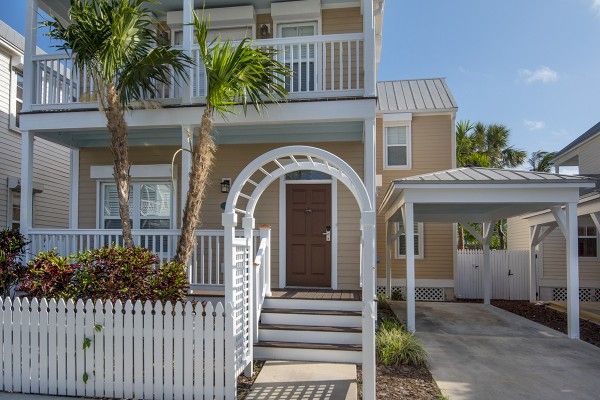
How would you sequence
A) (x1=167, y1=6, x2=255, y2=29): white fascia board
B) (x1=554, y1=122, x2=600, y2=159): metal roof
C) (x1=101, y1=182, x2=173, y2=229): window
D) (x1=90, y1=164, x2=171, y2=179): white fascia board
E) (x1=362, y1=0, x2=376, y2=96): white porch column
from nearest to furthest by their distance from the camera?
(x1=362, y1=0, x2=376, y2=96): white porch column
(x1=167, y1=6, x2=255, y2=29): white fascia board
(x1=90, y1=164, x2=171, y2=179): white fascia board
(x1=101, y1=182, x2=173, y2=229): window
(x1=554, y1=122, x2=600, y2=159): metal roof

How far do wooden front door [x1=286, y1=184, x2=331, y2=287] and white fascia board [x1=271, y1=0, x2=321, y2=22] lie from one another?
337 cm

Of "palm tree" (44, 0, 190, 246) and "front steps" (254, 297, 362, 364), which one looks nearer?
"front steps" (254, 297, 362, 364)

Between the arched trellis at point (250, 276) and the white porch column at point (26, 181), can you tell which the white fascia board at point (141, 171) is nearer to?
the white porch column at point (26, 181)

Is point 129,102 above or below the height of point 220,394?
above

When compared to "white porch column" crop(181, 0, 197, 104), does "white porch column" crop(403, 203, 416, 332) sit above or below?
below

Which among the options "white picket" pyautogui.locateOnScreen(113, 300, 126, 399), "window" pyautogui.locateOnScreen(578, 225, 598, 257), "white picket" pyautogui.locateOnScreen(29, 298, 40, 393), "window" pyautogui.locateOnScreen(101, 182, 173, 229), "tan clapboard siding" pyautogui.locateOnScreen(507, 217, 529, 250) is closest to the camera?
"white picket" pyautogui.locateOnScreen(113, 300, 126, 399)

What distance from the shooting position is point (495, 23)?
1514cm

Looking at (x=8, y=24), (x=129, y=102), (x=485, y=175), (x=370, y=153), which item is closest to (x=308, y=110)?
(x=370, y=153)

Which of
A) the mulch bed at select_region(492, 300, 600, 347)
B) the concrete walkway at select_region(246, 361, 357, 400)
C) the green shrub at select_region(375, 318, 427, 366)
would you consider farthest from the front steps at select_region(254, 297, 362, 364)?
the mulch bed at select_region(492, 300, 600, 347)

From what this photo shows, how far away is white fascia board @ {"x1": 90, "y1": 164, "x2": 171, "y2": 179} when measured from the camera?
359 inches

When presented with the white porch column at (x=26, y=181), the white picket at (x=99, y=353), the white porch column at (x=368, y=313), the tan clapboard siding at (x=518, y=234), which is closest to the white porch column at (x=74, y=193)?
the white porch column at (x=26, y=181)

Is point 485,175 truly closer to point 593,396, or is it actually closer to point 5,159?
point 593,396

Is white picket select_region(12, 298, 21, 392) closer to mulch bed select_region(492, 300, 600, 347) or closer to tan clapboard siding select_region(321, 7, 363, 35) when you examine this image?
tan clapboard siding select_region(321, 7, 363, 35)

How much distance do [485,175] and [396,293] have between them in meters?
5.88
